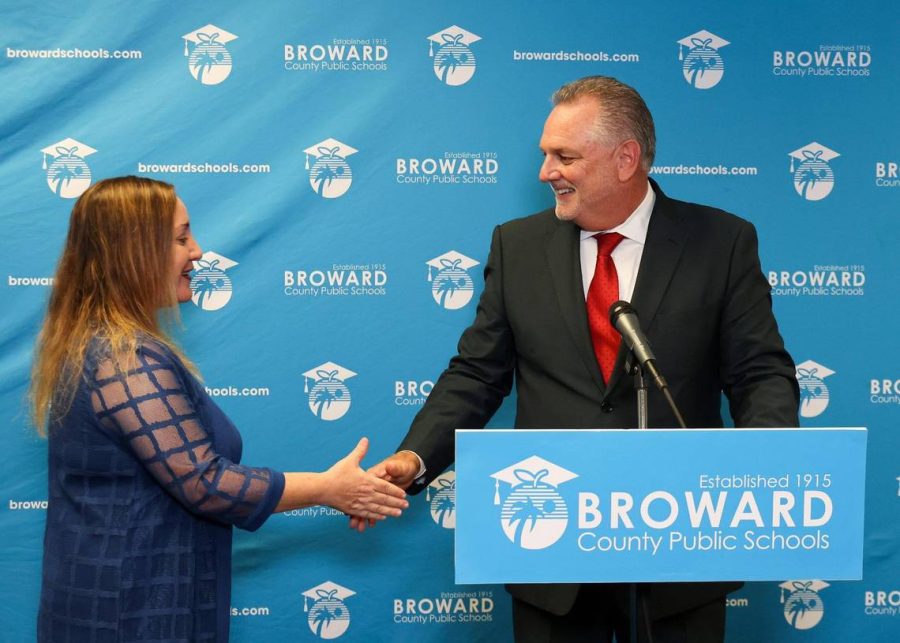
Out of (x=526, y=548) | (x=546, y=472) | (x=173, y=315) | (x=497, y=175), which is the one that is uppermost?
(x=497, y=175)

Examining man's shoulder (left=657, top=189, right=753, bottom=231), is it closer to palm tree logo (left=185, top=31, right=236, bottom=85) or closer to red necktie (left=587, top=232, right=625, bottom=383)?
red necktie (left=587, top=232, right=625, bottom=383)

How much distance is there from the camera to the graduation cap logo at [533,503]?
1.54 metres

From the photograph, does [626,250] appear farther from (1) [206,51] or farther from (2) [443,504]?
(1) [206,51]

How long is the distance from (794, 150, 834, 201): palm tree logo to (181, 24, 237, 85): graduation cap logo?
6.74ft

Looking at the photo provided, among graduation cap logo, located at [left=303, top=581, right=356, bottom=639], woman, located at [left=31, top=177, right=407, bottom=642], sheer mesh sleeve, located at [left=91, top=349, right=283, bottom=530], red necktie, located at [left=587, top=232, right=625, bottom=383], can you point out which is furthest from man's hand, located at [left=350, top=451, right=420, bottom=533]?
graduation cap logo, located at [left=303, top=581, right=356, bottom=639]

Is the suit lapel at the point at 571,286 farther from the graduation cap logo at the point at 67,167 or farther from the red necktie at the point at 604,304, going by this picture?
the graduation cap logo at the point at 67,167

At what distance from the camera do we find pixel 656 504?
1560mm

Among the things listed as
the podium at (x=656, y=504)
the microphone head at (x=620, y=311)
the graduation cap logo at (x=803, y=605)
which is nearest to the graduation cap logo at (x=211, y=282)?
the microphone head at (x=620, y=311)

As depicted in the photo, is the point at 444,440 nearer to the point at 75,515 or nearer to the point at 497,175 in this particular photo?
the point at 75,515

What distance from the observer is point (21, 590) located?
3139 millimetres

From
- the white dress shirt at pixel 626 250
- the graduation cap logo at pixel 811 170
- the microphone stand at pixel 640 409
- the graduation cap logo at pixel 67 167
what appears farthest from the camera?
the graduation cap logo at pixel 811 170

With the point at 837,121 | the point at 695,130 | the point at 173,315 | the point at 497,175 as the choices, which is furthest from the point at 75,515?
the point at 837,121

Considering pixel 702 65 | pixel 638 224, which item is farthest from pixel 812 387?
pixel 638 224

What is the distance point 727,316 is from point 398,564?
61.8 inches
